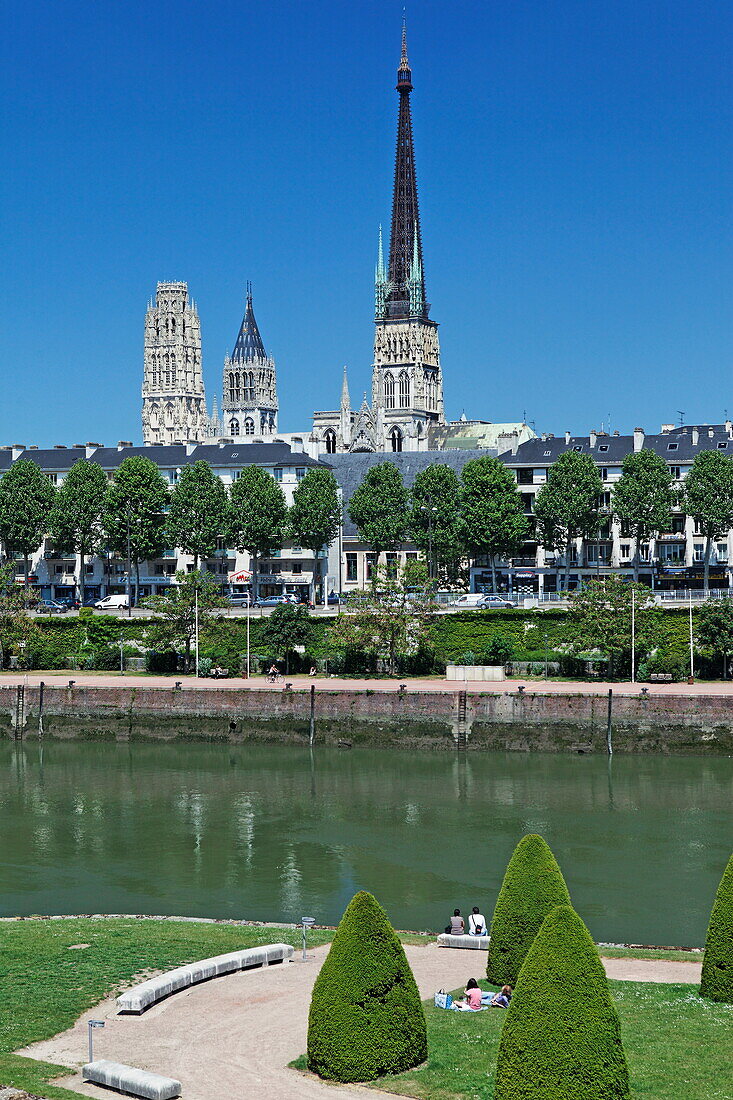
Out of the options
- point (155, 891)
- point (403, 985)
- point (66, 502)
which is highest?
point (66, 502)

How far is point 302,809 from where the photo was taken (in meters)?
53.5

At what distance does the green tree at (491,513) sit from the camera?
109 meters

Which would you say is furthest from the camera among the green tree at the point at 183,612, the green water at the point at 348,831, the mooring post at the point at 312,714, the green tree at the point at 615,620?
the green tree at the point at 183,612

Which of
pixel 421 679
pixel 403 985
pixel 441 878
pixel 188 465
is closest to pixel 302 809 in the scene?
pixel 441 878

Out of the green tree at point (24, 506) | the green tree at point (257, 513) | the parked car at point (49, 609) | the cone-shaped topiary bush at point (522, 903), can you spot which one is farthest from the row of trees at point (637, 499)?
the cone-shaped topiary bush at point (522, 903)

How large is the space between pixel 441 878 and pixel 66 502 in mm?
82065

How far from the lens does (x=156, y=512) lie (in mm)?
115625

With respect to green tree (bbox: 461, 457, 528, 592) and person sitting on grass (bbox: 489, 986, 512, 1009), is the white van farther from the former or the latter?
person sitting on grass (bbox: 489, 986, 512, 1009)

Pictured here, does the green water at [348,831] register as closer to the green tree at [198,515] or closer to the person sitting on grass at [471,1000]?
the person sitting on grass at [471,1000]

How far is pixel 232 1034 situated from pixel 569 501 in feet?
291

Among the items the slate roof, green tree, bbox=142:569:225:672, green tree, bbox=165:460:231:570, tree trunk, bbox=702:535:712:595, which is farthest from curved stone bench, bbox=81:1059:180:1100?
the slate roof

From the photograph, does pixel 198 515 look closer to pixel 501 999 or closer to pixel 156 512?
pixel 156 512

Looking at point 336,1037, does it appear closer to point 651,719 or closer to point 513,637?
point 651,719

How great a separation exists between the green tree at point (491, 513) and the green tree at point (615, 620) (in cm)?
2579
